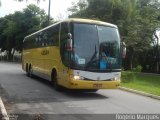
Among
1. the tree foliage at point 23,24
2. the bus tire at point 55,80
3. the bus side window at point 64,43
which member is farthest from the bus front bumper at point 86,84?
the tree foliage at point 23,24

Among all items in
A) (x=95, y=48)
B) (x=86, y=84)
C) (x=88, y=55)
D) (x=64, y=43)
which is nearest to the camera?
(x=86, y=84)

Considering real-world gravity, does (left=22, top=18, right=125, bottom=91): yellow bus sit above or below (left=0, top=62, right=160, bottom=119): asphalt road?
above

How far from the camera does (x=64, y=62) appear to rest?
56.1ft

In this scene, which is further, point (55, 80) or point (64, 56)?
point (55, 80)

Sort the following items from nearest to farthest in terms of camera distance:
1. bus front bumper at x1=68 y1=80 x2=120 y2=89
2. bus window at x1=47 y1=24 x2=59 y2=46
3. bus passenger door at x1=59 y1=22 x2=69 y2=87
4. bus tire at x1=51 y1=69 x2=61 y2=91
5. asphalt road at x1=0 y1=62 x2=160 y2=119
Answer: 1. asphalt road at x1=0 y1=62 x2=160 y2=119
2. bus front bumper at x1=68 y1=80 x2=120 y2=89
3. bus passenger door at x1=59 y1=22 x2=69 y2=87
4. bus tire at x1=51 y1=69 x2=61 y2=91
5. bus window at x1=47 y1=24 x2=59 y2=46

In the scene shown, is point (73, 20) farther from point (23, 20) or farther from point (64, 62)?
point (23, 20)

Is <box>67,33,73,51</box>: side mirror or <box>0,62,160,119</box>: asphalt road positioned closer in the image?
<box>0,62,160,119</box>: asphalt road

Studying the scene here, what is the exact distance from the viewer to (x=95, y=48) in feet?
54.2

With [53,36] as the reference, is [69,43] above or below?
below

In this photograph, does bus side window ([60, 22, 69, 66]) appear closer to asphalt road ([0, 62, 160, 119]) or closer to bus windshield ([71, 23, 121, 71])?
bus windshield ([71, 23, 121, 71])

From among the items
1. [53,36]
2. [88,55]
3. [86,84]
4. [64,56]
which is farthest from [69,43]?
[53,36]

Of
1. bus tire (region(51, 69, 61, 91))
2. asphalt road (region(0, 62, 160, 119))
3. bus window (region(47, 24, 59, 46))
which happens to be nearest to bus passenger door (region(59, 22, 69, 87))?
asphalt road (region(0, 62, 160, 119))

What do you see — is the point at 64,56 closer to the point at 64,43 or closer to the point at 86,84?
the point at 64,43

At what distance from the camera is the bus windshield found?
53.5 ft
